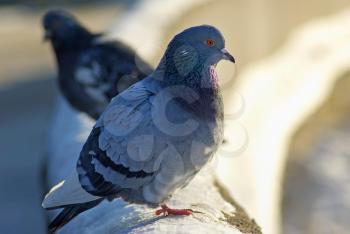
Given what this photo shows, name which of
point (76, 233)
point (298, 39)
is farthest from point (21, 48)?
point (76, 233)

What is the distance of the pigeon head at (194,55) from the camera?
4.58 meters

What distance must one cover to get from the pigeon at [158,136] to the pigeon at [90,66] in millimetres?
1702

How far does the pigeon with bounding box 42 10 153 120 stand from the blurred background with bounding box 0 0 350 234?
779mm

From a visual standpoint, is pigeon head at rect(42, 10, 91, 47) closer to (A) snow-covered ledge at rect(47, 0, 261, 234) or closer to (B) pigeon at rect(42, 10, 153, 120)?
(B) pigeon at rect(42, 10, 153, 120)

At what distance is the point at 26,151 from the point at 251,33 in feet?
9.39

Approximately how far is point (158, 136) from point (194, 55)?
46 centimetres

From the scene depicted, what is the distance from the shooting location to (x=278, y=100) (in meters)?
10.5

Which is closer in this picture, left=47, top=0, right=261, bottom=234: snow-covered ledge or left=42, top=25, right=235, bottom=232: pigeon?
left=47, top=0, right=261, bottom=234: snow-covered ledge

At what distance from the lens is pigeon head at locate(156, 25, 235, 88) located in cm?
458

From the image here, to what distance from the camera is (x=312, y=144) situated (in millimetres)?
10906

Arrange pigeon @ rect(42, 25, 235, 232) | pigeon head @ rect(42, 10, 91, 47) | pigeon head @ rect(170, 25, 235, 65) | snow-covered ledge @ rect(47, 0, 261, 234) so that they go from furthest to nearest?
pigeon head @ rect(42, 10, 91, 47) → pigeon head @ rect(170, 25, 235, 65) → pigeon @ rect(42, 25, 235, 232) → snow-covered ledge @ rect(47, 0, 261, 234)

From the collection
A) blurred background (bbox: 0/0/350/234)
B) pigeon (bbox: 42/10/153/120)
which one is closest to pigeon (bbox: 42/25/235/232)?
pigeon (bbox: 42/10/153/120)

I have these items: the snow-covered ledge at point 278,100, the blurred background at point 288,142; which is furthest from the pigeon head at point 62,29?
the snow-covered ledge at point 278,100

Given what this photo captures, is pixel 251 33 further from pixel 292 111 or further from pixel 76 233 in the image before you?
pixel 76 233
